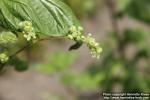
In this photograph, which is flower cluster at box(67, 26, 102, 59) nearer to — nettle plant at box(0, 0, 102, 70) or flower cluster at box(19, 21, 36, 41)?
nettle plant at box(0, 0, 102, 70)

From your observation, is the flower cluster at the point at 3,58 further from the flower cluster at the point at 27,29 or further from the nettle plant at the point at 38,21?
the flower cluster at the point at 27,29

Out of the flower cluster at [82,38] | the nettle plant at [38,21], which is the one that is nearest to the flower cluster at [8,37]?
the nettle plant at [38,21]

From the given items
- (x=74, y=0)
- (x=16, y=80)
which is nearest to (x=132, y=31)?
(x=16, y=80)

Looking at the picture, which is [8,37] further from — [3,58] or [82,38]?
[82,38]

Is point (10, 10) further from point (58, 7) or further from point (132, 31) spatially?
point (132, 31)

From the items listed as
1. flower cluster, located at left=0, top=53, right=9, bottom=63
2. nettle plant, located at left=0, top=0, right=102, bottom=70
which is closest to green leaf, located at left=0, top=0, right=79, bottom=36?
nettle plant, located at left=0, top=0, right=102, bottom=70

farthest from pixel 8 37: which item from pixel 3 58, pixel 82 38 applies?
pixel 82 38
